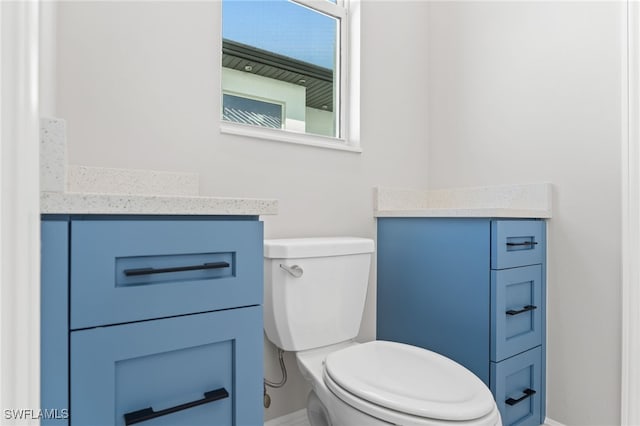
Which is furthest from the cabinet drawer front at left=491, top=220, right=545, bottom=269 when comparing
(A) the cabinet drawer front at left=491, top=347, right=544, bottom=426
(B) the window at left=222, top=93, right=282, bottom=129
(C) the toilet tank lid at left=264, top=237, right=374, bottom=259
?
(B) the window at left=222, top=93, right=282, bottom=129

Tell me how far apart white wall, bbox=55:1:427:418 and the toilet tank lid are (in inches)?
8.4

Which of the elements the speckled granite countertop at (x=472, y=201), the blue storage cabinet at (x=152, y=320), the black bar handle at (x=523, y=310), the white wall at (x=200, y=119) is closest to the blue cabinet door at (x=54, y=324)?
the blue storage cabinet at (x=152, y=320)

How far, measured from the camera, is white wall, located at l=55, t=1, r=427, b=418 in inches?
47.0

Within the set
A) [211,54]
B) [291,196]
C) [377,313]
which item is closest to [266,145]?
[291,196]

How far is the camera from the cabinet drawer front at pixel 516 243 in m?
1.39

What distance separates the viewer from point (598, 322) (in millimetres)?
1471

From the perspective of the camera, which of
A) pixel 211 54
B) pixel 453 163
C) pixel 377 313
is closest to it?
pixel 211 54

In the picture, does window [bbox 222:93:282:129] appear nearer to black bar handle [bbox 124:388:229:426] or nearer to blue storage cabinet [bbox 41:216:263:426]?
blue storage cabinet [bbox 41:216:263:426]

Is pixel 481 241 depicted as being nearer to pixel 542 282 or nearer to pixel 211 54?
pixel 542 282

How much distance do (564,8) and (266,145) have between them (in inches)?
54.4

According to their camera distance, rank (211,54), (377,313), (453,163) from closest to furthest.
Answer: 1. (211,54)
2. (377,313)
3. (453,163)

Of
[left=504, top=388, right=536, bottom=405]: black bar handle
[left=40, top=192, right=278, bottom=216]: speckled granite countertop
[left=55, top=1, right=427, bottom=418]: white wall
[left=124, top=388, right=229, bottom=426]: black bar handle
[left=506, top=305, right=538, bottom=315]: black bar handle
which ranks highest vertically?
[left=55, top=1, right=427, bottom=418]: white wall

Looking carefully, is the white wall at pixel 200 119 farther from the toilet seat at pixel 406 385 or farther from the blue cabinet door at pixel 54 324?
the blue cabinet door at pixel 54 324

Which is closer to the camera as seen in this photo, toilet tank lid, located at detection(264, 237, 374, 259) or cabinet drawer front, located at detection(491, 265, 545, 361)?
toilet tank lid, located at detection(264, 237, 374, 259)
